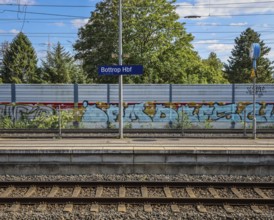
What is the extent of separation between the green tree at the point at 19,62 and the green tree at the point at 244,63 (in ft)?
117

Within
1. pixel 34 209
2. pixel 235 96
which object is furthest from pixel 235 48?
pixel 34 209

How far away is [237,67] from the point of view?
62.0m

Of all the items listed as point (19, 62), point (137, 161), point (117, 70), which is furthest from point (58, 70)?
point (137, 161)

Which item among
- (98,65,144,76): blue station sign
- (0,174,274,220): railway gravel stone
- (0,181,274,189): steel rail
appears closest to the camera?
(0,174,274,220): railway gravel stone

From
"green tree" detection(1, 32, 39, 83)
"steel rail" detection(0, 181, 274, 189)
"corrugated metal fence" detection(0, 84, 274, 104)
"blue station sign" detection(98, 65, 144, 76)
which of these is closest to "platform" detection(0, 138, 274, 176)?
"steel rail" detection(0, 181, 274, 189)

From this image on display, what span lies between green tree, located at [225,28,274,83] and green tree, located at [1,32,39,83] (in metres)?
35.5

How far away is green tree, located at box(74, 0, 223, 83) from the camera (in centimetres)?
3083

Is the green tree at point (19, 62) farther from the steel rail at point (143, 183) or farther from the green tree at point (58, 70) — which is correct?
the steel rail at point (143, 183)

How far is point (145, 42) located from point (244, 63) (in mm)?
34928

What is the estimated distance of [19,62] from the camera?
50969mm

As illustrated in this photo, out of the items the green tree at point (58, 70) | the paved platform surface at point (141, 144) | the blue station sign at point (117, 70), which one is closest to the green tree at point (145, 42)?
the green tree at point (58, 70)

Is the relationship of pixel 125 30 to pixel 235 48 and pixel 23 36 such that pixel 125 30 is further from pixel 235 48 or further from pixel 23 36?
pixel 235 48

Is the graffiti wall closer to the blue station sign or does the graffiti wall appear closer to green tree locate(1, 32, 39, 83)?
the blue station sign

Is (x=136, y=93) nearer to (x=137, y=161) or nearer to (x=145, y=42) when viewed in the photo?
(x=137, y=161)
